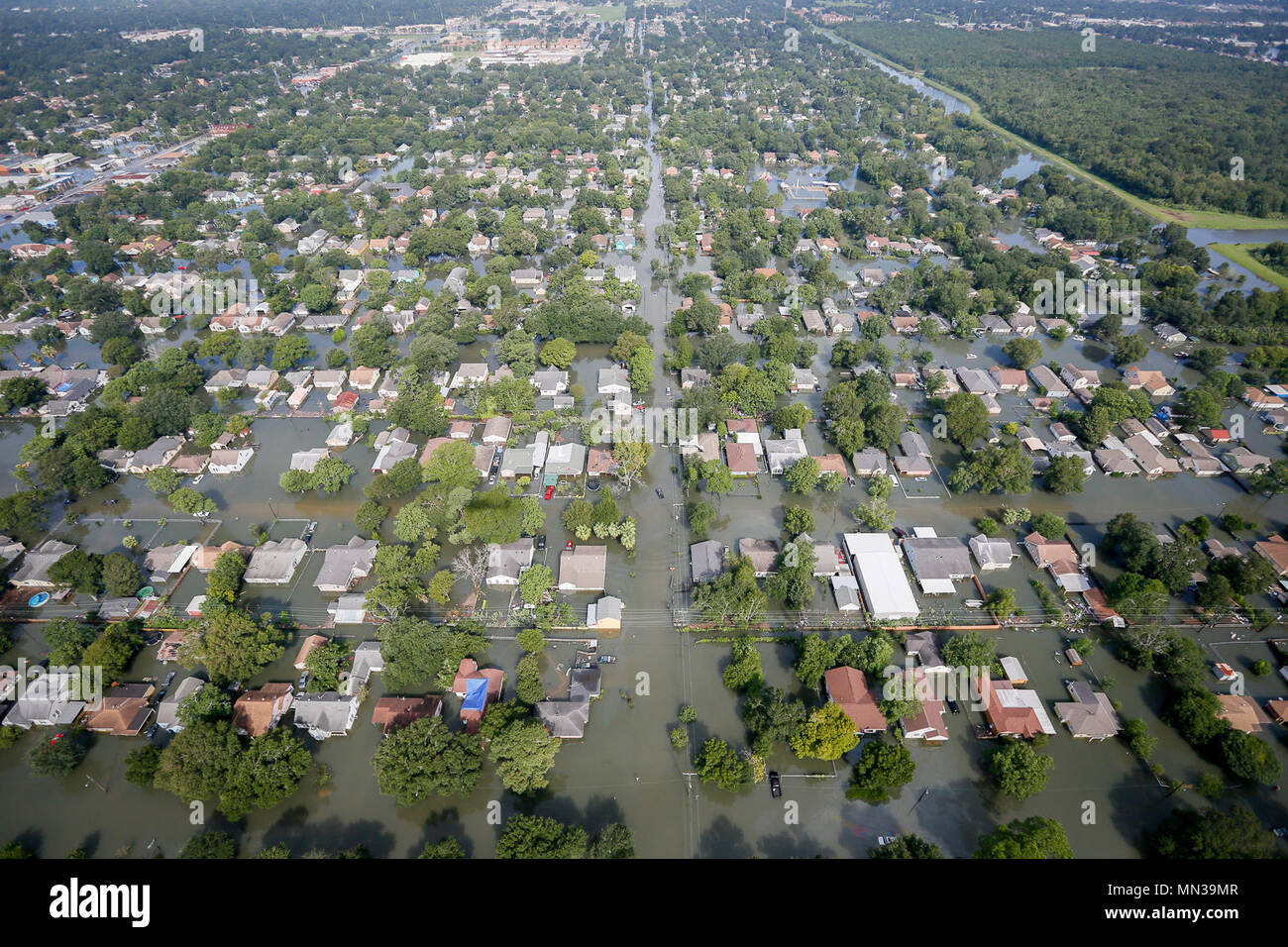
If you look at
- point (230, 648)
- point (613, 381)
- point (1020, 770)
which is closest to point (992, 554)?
point (1020, 770)

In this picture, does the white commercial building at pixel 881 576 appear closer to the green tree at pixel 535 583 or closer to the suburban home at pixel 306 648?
the green tree at pixel 535 583

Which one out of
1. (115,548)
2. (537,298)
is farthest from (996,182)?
(115,548)

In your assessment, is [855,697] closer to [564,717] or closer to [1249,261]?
[564,717]

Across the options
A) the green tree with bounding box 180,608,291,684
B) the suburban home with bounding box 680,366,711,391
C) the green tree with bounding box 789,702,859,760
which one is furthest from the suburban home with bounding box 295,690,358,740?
the suburban home with bounding box 680,366,711,391

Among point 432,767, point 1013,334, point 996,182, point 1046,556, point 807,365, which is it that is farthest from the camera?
point 996,182

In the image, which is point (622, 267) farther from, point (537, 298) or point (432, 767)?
point (432, 767)

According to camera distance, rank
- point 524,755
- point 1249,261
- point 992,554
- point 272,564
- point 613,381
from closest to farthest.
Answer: point 524,755 → point 272,564 → point 992,554 → point 613,381 → point 1249,261

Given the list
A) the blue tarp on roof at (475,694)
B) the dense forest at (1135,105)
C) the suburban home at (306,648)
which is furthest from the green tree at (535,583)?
the dense forest at (1135,105)
